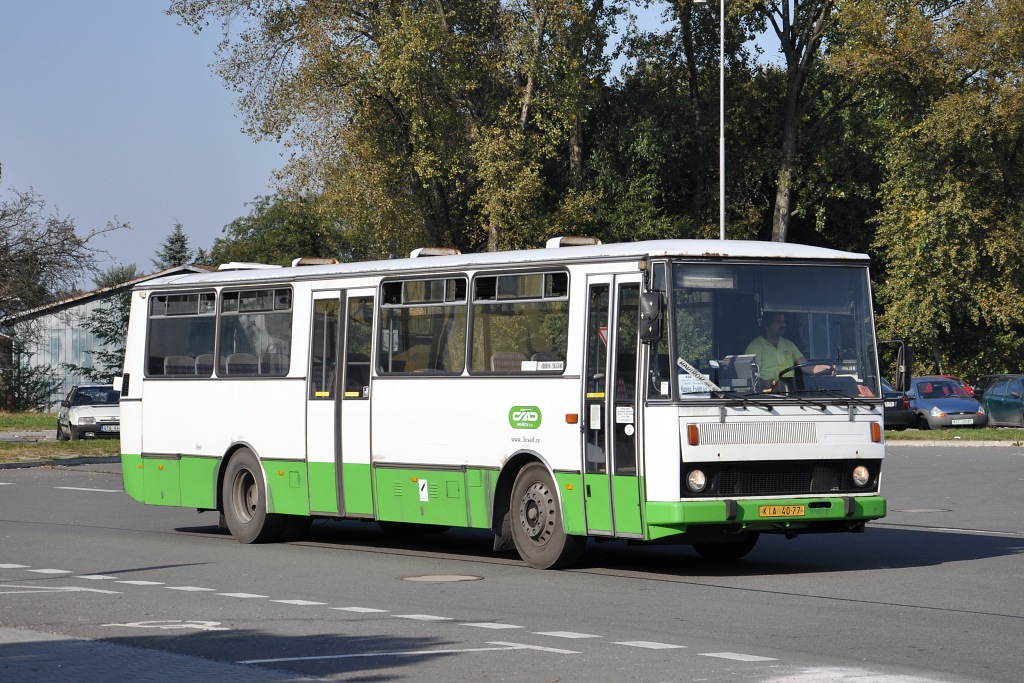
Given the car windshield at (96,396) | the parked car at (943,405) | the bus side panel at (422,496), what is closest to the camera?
the bus side panel at (422,496)

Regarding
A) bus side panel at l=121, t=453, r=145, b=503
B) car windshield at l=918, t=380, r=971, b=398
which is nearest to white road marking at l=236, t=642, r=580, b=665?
bus side panel at l=121, t=453, r=145, b=503

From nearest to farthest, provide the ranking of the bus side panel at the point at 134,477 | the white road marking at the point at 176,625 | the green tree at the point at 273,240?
the white road marking at the point at 176,625 < the bus side panel at the point at 134,477 < the green tree at the point at 273,240

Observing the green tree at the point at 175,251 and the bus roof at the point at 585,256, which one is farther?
the green tree at the point at 175,251

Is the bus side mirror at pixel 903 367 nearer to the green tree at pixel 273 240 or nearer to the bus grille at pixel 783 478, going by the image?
the bus grille at pixel 783 478

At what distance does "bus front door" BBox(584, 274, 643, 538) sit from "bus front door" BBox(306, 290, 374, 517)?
323 cm

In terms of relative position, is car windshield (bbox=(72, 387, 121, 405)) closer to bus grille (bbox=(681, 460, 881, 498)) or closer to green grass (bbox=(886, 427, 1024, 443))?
green grass (bbox=(886, 427, 1024, 443))

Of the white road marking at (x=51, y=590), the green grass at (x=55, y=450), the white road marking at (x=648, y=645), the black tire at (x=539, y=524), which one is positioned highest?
the green grass at (x=55, y=450)

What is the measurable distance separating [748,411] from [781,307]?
1067mm

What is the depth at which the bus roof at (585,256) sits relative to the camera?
45.9 feet

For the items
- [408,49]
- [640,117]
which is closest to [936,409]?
[640,117]

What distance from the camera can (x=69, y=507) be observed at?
75.5ft

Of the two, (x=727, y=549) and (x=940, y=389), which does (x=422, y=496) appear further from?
(x=940, y=389)

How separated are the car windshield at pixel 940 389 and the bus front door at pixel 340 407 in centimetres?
3092

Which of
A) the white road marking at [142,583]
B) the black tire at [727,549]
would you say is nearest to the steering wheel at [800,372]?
the black tire at [727,549]
